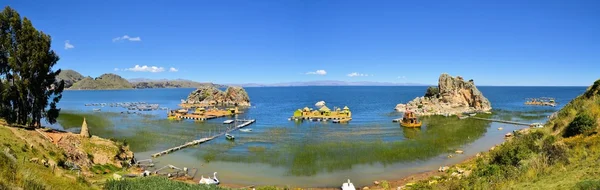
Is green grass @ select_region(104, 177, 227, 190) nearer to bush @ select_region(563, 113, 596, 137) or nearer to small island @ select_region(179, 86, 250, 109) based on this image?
bush @ select_region(563, 113, 596, 137)

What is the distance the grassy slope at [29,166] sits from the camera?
10.2 m

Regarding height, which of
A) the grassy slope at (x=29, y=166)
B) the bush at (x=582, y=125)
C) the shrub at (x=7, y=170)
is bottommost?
the grassy slope at (x=29, y=166)

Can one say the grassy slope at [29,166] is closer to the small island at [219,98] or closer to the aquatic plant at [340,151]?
the aquatic plant at [340,151]

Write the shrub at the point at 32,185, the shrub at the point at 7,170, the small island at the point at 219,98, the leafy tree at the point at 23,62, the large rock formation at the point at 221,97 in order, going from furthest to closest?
1. the large rock formation at the point at 221,97
2. the small island at the point at 219,98
3. the leafy tree at the point at 23,62
4. the shrub at the point at 32,185
5. the shrub at the point at 7,170

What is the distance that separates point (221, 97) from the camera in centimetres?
12356

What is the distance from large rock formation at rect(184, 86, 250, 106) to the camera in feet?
392

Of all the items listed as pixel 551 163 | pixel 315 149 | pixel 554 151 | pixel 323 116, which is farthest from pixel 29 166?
A: pixel 323 116

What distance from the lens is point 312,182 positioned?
27.3m

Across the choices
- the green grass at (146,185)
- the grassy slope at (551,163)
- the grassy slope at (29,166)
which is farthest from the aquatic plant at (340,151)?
the grassy slope at (29,166)

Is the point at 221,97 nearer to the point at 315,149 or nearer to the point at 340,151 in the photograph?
the point at 315,149

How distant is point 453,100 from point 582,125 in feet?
246

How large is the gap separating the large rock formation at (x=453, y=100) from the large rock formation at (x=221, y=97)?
178 feet

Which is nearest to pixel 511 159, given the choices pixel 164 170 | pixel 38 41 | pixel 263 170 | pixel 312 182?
pixel 312 182

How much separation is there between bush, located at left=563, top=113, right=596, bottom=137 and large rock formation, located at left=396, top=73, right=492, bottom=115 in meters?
64.9
